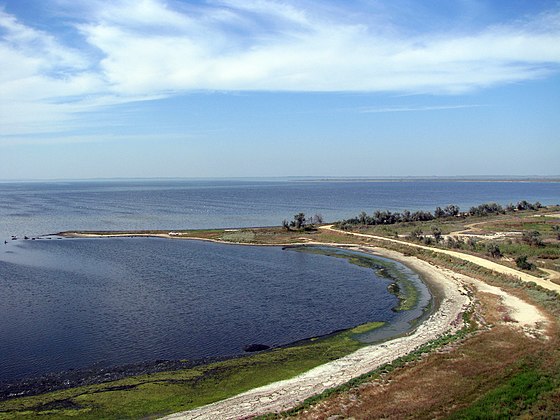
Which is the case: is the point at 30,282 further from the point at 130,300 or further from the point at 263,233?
the point at 263,233

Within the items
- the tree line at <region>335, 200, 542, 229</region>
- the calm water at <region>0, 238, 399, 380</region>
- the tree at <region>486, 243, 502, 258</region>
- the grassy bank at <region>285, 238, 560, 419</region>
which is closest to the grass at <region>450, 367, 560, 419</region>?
the grassy bank at <region>285, 238, 560, 419</region>

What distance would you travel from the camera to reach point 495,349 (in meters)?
27.3

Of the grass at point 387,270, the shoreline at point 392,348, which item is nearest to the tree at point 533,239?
the grass at point 387,270

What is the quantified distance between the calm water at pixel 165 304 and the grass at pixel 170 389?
2.68 m

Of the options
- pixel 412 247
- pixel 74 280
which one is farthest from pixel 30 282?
pixel 412 247

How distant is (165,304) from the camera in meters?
41.5

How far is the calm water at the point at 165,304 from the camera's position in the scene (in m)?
31.4

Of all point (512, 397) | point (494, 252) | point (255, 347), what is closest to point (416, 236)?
point (494, 252)

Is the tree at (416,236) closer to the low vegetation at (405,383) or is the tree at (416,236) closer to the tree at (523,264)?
the tree at (523,264)

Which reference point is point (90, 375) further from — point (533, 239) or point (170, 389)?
point (533, 239)

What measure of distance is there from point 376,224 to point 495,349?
7064 centimetres

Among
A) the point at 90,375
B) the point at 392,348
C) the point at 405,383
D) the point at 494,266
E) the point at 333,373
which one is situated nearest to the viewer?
the point at 405,383

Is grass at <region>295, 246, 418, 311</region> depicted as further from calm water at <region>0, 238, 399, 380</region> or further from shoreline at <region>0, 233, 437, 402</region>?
shoreline at <region>0, 233, 437, 402</region>

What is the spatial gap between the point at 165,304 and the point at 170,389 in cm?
1686
